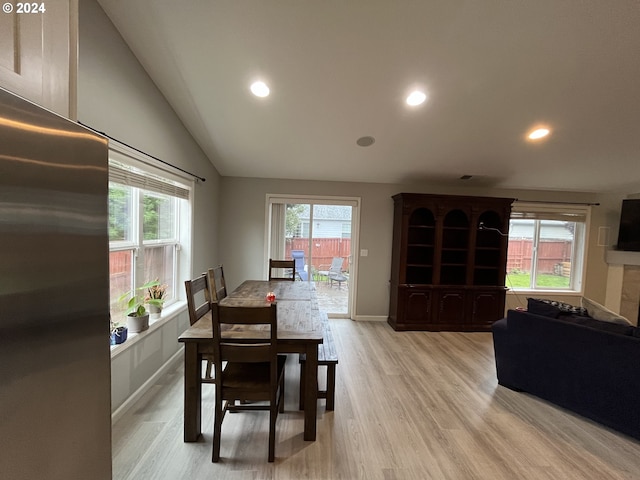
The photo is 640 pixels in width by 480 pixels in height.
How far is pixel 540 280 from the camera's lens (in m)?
5.21

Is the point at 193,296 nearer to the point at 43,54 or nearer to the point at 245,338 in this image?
the point at 245,338

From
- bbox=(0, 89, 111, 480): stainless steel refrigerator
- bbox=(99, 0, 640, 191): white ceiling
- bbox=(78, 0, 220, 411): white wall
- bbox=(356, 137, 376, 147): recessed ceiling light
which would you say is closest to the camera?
bbox=(0, 89, 111, 480): stainless steel refrigerator

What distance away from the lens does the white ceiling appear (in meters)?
2.06

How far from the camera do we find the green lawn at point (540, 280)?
5156 mm

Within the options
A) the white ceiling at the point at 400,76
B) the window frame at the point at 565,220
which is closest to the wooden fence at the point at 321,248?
the white ceiling at the point at 400,76

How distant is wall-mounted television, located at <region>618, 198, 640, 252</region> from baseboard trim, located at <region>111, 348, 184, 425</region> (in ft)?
21.8

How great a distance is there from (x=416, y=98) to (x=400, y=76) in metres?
0.38

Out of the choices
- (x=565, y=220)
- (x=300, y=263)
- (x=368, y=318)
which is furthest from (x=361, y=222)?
(x=565, y=220)

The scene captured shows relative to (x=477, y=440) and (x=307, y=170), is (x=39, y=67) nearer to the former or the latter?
(x=477, y=440)

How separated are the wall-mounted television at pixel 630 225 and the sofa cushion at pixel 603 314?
3137 mm

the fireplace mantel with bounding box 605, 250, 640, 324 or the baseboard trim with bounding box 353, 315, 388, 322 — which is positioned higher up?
the fireplace mantel with bounding box 605, 250, 640, 324

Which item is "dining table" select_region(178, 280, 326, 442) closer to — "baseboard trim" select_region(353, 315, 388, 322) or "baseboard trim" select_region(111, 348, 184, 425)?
"baseboard trim" select_region(111, 348, 184, 425)

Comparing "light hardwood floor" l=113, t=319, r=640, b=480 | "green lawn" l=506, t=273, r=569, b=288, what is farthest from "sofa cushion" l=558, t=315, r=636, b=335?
"green lawn" l=506, t=273, r=569, b=288

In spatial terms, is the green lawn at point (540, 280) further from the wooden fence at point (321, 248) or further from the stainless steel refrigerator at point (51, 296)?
the stainless steel refrigerator at point (51, 296)
